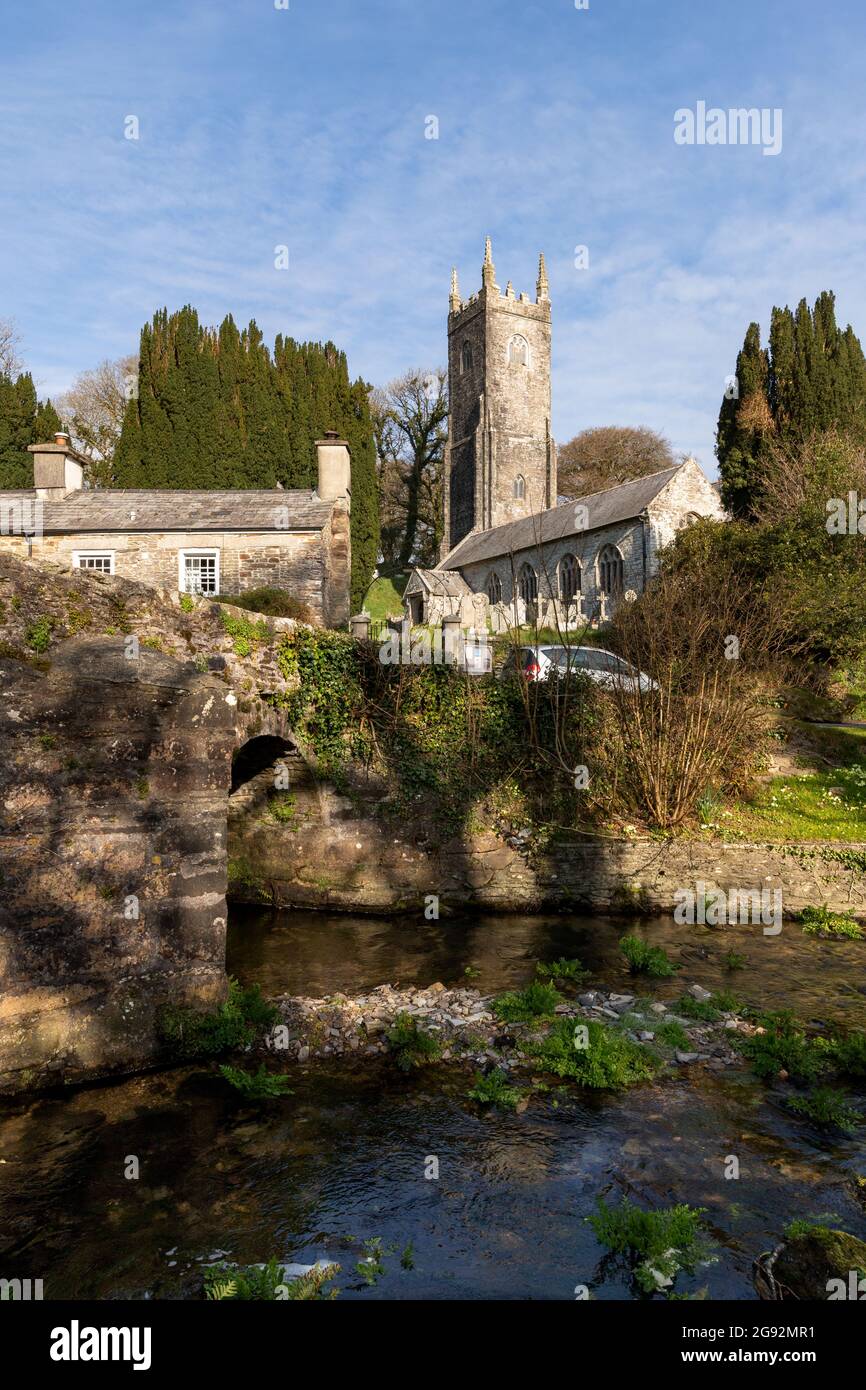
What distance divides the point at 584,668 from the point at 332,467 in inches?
515

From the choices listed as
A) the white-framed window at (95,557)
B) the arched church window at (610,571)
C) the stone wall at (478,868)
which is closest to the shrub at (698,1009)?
the stone wall at (478,868)

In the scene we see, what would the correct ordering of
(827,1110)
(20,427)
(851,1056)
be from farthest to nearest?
1. (20,427)
2. (851,1056)
3. (827,1110)

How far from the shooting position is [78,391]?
4822 cm

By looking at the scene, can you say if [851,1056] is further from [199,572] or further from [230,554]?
[199,572]

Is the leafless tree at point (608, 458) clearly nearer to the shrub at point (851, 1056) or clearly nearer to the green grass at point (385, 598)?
the green grass at point (385, 598)

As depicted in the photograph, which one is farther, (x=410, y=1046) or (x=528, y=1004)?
(x=528, y=1004)

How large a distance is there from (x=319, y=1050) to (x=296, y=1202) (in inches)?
87.9

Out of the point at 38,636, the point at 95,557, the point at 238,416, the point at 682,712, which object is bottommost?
the point at 682,712

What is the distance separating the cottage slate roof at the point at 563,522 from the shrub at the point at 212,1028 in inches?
787

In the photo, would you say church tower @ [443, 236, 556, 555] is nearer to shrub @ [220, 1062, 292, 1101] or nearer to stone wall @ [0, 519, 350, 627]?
stone wall @ [0, 519, 350, 627]

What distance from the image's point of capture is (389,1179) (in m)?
5.43

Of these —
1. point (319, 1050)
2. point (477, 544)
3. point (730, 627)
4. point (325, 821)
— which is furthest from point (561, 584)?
point (319, 1050)

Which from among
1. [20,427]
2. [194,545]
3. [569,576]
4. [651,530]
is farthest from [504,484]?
[194,545]

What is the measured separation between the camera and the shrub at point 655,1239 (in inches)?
174
